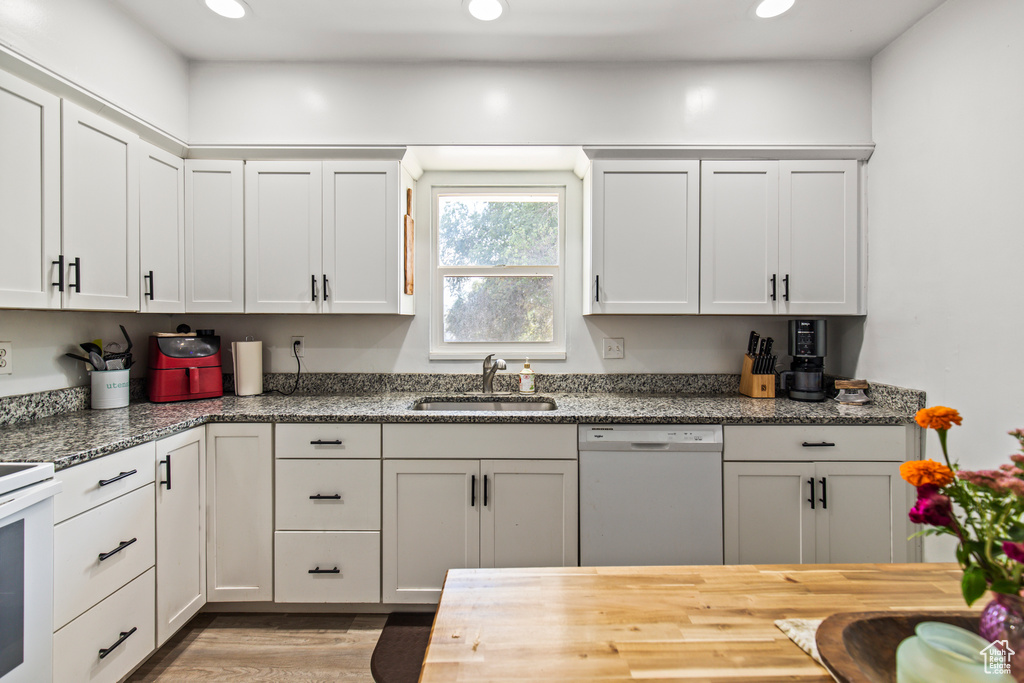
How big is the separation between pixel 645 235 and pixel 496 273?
33.7 inches

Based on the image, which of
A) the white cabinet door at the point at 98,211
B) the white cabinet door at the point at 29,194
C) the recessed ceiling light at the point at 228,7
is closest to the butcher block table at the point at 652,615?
the white cabinet door at the point at 29,194

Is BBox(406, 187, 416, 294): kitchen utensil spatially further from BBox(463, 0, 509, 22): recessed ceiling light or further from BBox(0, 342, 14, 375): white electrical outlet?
BBox(0, 342, 14, 375): white electrical outlet

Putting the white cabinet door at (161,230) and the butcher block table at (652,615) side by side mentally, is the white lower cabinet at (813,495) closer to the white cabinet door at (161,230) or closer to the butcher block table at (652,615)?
the butcher block table at (652,615)

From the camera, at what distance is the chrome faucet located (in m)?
2.66

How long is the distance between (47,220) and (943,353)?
3328 mm

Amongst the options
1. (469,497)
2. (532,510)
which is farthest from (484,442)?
(532,510)

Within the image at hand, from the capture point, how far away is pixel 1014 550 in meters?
0.51

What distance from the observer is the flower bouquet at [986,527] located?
0.53 metres

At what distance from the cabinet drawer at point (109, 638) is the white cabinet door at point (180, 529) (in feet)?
0.22

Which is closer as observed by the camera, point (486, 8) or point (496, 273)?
point (486, 8)

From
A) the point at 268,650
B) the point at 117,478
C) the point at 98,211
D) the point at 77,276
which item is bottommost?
the point at 268,650

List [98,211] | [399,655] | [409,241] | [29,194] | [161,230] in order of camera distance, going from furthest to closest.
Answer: [409,241] < [161,230] < [98,211] < [29,194] < [399,655]

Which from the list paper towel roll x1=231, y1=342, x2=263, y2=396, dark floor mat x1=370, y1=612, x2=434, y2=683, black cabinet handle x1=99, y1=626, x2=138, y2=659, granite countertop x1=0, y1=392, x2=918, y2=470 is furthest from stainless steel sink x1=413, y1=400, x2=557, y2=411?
black cabinet handle x1=99, y1=626, x2=138, y2=659

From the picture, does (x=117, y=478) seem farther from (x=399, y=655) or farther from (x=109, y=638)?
(x=399, y=655)
